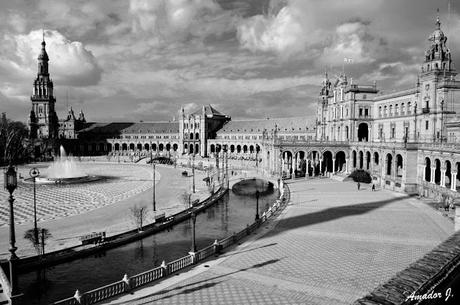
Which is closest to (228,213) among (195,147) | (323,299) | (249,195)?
(249,195)

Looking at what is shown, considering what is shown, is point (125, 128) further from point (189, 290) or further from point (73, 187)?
point (189, 290)

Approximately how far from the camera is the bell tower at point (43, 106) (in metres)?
133

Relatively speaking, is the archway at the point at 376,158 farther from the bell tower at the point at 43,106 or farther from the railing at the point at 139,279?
the bell tower at the point at 43,106

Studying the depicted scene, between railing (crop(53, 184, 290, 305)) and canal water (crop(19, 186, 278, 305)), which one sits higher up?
railing (crop(53, 184, 290, 305))

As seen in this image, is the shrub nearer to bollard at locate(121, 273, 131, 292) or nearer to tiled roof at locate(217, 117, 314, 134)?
tiled roof at locate(217, 117, 314, 134)

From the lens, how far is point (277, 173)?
7162 centimetres

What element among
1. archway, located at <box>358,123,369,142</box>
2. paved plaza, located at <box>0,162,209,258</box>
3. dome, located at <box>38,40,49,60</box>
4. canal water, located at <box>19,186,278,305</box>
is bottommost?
canal water, located at <box>19,186,278,305</box>

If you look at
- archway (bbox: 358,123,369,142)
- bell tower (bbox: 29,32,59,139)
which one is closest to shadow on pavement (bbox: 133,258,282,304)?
archway (bbox: 358,123,369,142)

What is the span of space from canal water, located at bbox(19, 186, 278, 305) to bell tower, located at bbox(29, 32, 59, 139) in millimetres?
111956

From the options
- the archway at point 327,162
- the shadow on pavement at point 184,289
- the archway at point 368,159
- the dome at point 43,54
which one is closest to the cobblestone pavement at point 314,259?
the shadow on pavement at point 184,289

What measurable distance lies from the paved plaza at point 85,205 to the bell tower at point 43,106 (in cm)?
7422

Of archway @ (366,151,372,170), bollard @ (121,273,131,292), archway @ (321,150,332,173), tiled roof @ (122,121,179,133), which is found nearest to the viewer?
bollard @ (121,273,131,292)

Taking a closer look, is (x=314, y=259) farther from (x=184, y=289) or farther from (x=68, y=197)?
(x=68, y=197)

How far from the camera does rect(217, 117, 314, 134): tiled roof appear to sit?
119688mm
